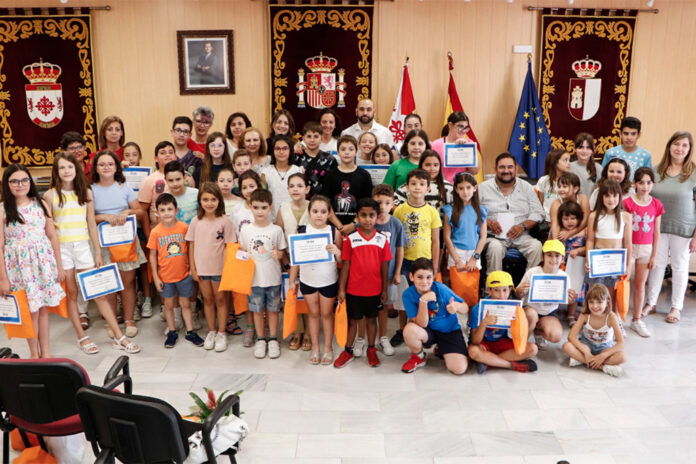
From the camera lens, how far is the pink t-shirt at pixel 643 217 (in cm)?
491

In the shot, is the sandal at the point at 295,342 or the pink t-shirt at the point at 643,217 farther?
the pink t-shirt at the point at 643,217

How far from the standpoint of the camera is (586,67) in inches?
277

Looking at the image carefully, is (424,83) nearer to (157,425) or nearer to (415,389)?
(415,389)

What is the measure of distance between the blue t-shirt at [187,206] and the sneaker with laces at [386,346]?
1.73 metres

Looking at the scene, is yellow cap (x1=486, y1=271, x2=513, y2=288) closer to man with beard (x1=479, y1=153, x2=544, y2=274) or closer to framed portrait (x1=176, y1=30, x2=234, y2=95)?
man with beard (x1=479, y1=153, x2=544, y2=274)

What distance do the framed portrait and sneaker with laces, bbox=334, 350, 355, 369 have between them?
366 centimetres

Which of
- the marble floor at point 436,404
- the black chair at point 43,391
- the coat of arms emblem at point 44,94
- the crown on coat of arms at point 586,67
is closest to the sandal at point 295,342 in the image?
the marble floor at point 436,404

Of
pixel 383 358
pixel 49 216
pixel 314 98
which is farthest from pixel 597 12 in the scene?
pixel 49 216

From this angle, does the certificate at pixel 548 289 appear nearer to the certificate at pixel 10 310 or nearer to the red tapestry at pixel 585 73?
the red tapestry at pixel 585 73

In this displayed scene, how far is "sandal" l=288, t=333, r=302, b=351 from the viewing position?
4641 mm

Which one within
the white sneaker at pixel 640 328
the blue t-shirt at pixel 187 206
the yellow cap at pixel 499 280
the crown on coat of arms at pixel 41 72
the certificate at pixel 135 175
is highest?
the crown on coat of arms at pixel 41 72

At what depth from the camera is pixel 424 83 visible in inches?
274

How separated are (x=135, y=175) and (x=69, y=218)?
809 mm

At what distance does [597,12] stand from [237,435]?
245 inches
